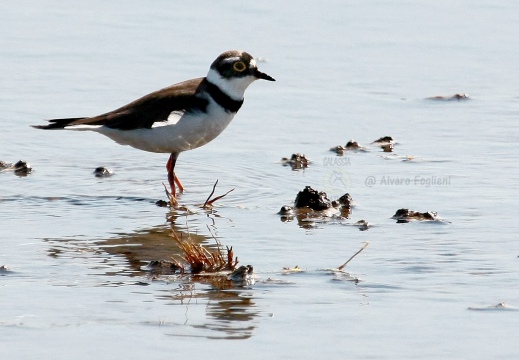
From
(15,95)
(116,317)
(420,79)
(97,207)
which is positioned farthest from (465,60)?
(116,317)

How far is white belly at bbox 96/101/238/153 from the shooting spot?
7.84 meters

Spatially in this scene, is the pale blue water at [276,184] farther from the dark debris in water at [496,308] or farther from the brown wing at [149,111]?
the brown wing at [149,111]

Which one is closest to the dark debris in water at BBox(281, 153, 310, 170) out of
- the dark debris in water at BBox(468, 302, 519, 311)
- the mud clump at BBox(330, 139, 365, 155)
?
the mud clump at BBox(330, 139, 365, 155)

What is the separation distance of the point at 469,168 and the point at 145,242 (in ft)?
8.82

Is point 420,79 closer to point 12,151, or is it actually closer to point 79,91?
point 79,91

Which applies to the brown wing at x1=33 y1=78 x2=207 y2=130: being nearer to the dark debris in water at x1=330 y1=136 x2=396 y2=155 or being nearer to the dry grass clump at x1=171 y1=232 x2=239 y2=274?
the dark debris in water at x1=330 y1=136 x2=396 y2=155

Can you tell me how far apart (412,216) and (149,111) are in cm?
214

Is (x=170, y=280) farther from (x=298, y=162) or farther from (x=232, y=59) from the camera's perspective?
(x=232, y=59)

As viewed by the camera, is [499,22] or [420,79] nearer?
A: [420,79]

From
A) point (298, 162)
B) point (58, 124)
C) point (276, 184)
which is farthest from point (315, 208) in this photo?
point (58, 124)

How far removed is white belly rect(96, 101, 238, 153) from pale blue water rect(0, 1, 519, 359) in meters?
0.30

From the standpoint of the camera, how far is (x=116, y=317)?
4938 mm

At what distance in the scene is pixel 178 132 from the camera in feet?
25.7

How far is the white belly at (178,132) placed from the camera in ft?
25.7
